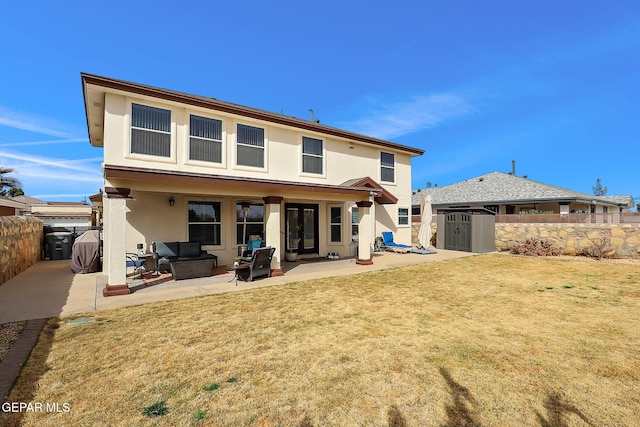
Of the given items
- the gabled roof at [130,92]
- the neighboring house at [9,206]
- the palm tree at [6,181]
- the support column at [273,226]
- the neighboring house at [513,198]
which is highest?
the palm tree at [6,181]

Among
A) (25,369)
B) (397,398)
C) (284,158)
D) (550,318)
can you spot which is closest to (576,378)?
(397,398)

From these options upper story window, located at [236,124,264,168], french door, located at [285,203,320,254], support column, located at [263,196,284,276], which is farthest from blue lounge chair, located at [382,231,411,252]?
upper story window, located at [236,124,264,168]

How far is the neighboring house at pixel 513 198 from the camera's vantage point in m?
22.0

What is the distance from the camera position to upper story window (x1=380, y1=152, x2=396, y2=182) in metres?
16.5

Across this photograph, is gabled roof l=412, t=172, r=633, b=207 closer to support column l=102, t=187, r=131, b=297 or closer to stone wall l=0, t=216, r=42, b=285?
support column l=102, t=187, r=131, b=297

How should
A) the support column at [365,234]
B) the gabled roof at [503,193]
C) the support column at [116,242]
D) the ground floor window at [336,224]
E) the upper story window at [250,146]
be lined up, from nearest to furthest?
1. the support column at [116,242]
2. the upper story window at [250,146]
3. the support column at [365,234]
4. the ground floor window at [336,224]
5. the gabled roof at [503,193]

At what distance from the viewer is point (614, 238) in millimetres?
13977

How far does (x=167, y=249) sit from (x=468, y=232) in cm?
1627

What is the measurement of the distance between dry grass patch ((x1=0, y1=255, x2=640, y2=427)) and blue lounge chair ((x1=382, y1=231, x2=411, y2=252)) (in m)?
8.94

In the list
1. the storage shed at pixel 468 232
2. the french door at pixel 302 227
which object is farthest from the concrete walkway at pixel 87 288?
the storage shed at pixel 468 232

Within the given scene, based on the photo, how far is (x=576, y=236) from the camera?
49.6 feet

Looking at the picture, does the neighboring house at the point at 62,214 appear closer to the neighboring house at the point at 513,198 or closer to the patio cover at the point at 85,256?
the patio cover at the point at 85,256

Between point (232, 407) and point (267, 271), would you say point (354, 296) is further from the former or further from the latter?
point (232, 407)

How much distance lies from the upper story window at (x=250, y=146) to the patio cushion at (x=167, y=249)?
12.7 ft
